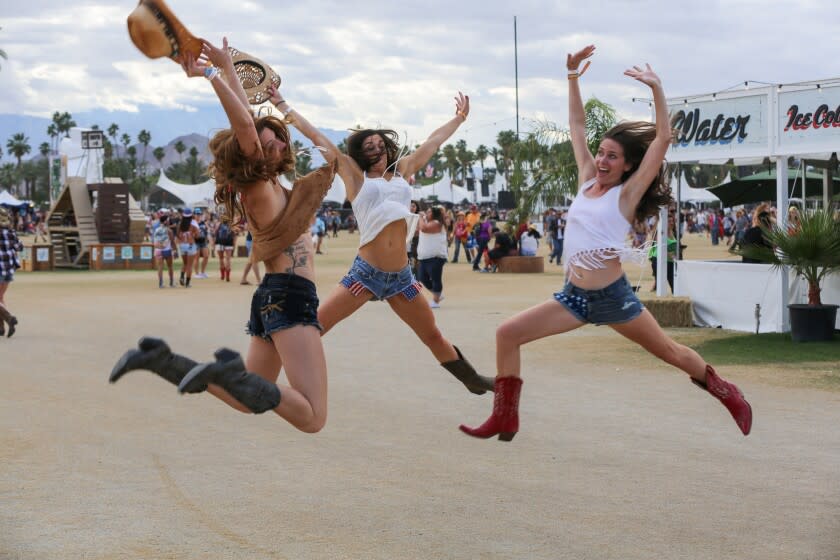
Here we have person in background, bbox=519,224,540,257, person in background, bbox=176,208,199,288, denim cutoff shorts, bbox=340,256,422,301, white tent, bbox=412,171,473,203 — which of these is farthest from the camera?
white tent, bbox=412,171,473,203

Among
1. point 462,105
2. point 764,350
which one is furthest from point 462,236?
point 462,105

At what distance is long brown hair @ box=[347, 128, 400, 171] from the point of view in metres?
6.71

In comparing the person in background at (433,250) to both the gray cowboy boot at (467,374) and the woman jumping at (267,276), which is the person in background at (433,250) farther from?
→ the woman jumping at (267,276)

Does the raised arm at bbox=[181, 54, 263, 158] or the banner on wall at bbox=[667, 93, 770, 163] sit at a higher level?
the banner on wall at bbox=[667, 93, 770, 163]

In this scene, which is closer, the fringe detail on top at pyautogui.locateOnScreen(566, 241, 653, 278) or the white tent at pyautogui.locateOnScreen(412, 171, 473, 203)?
the fringe detail on top at pyautogui.locateOnScreen(566, 241, 653, 278)

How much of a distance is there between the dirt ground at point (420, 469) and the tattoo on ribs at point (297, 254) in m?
1.51

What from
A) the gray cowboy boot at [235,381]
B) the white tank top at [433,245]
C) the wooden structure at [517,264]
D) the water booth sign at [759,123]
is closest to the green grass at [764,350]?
the water booth sign at [759,123]

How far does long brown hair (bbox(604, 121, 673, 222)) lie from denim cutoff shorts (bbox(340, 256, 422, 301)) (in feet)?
4.79

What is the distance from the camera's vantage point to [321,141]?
20.8 ft

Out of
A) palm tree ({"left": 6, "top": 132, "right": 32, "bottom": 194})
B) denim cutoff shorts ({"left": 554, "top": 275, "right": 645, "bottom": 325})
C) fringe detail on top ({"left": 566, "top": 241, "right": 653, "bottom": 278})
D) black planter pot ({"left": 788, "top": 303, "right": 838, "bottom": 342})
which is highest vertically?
palm tree ({"left": 6, "top": 132, "right": 32, "bottom": 194})

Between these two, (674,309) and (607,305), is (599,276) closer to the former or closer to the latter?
(607,305)

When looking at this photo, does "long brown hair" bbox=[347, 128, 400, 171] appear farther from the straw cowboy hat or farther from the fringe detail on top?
the straw cowboy hat

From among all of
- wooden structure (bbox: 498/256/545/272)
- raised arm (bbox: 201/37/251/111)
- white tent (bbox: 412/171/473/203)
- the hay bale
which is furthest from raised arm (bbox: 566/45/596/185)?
white tent (bbox: 412/171/473/203)

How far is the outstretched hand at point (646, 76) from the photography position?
5562 millimetres
